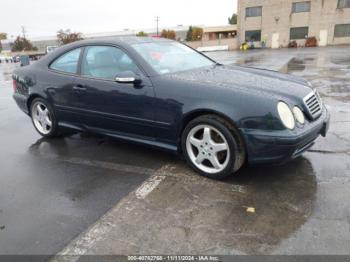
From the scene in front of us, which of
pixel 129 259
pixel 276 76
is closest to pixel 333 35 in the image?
pixel 276 76

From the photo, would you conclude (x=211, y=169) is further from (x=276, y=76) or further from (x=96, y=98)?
(x=96, y=98)

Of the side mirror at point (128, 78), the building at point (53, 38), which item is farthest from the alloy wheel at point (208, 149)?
the building at point (53, 38)

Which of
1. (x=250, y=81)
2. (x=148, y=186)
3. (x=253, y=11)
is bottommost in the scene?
(x=148, y=186)

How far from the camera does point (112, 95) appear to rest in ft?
13.2

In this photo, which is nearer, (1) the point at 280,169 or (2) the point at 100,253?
(2) the point at 100,253

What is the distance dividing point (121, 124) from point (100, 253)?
1.98m

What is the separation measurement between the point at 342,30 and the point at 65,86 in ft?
148

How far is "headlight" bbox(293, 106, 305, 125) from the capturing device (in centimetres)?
324

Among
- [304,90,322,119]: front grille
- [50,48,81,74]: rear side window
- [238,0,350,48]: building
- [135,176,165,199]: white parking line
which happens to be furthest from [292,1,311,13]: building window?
[135,176,165,199]: white parking line

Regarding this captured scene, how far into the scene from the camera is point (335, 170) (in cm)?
362

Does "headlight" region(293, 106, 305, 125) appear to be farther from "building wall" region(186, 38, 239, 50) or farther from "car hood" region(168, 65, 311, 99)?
"building wall" region(186, 38, 239, 50)

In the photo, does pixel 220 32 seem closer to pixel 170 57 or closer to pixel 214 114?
pixel 170 57

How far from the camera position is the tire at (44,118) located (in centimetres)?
504

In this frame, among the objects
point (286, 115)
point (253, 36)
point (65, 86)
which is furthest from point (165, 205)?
Result: point (253, 36)
